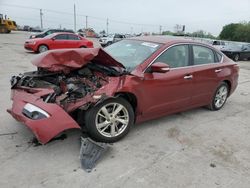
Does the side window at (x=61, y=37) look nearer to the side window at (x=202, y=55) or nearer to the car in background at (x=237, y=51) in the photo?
the car in background at (x=237, y=51)

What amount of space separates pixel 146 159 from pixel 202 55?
274 cm

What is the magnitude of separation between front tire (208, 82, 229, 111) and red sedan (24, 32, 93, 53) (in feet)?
41.3

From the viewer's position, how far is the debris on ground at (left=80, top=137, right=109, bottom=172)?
11.3ft

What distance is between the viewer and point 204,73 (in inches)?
211

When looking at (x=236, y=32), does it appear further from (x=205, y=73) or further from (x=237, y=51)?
(x=205, y=73)

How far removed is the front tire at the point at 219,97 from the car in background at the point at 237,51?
51.5 ft

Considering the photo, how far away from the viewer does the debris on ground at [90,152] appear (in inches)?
136

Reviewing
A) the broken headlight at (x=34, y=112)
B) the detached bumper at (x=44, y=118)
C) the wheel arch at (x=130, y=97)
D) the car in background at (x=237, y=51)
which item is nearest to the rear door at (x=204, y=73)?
the wheel arch at (x=130, y=97)

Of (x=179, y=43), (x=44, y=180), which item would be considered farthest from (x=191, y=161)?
(x=179, y=43)

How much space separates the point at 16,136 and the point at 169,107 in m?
2.55

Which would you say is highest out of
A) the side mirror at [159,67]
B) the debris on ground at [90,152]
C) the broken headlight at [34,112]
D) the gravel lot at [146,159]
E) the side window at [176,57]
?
the side window at [176,57]

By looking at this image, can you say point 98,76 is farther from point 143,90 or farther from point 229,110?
point 229,110

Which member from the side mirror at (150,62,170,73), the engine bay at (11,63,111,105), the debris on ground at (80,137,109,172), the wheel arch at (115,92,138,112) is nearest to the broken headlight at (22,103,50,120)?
the engine bay at (11,63,111,105)

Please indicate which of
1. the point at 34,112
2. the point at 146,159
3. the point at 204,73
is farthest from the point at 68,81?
the point at 204,73
